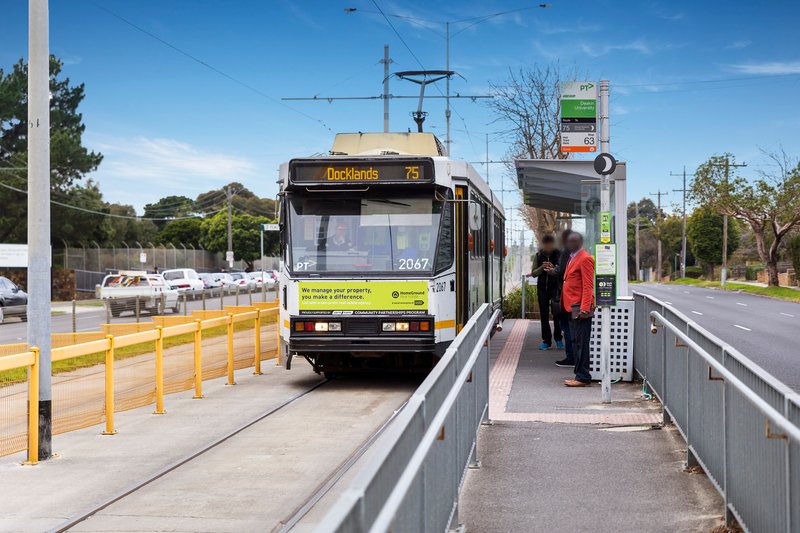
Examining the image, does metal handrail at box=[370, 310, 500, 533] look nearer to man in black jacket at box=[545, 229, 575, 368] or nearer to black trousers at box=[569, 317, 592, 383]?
black trousers at box=[569, 317, 592, 383]

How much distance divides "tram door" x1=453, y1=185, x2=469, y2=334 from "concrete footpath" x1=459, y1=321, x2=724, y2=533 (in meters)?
2.03

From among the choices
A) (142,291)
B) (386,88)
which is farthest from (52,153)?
(386,88)

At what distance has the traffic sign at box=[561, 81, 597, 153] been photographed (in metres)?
12.7

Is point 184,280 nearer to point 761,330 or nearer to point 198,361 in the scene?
point 761,330

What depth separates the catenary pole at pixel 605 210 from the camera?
442 inches

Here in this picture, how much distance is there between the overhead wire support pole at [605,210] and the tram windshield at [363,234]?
2564 mm

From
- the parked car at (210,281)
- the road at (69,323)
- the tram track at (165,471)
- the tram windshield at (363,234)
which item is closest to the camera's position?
the tram track at (165,471)

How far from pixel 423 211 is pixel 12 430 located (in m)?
6.20

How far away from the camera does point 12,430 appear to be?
9602 millimetres

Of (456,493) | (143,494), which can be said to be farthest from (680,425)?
(143,494)

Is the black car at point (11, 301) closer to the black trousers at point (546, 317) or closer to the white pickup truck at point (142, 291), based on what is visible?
the white pickup truck at point (142, 291)

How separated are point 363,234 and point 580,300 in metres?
3.13

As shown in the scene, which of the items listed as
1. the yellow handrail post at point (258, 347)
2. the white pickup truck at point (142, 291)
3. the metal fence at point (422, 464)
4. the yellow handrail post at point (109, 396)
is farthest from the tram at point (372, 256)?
the white pickup truck at point (142, 291)

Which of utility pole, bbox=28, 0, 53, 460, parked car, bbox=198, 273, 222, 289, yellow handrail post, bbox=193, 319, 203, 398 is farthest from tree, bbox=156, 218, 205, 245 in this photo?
utility pole, bbox=28, 0, 53, 460
